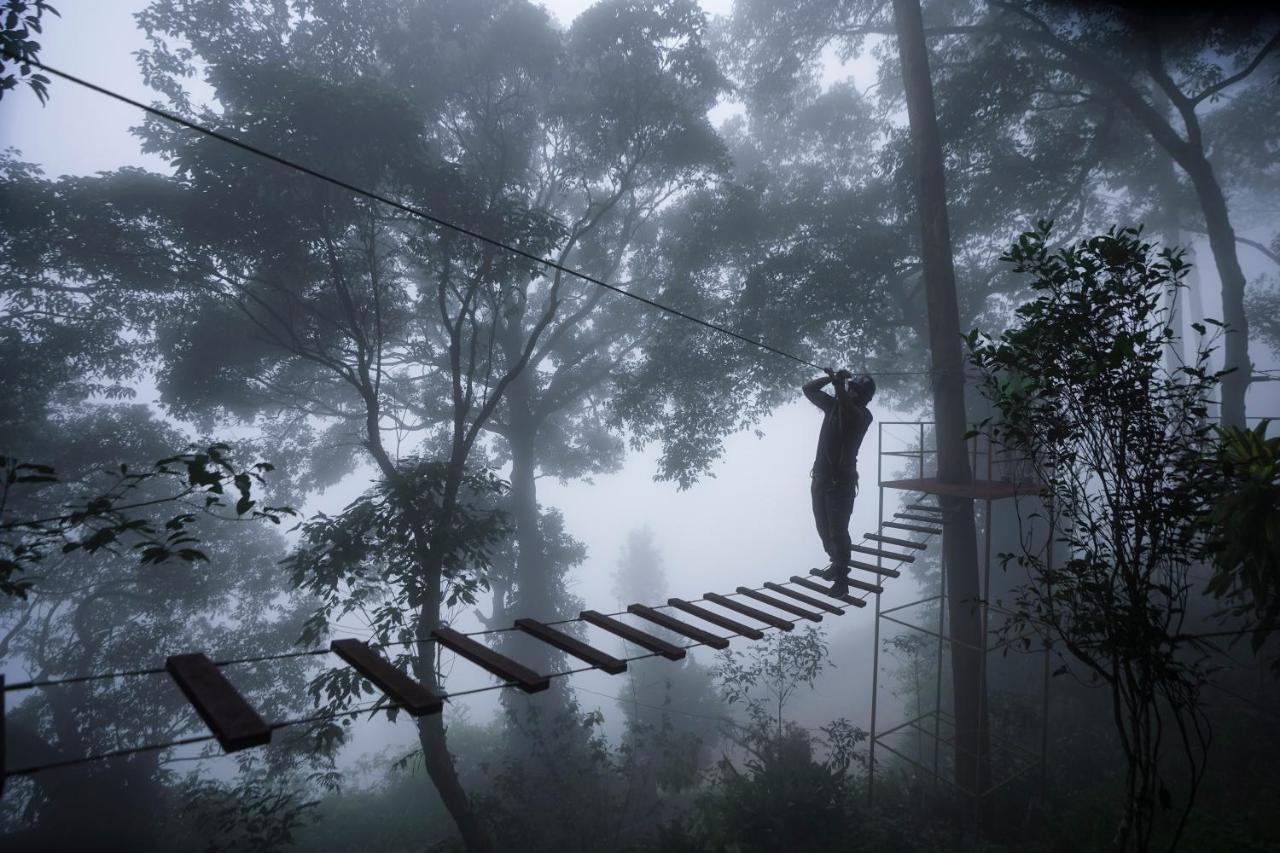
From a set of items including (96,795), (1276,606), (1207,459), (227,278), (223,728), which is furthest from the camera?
(96,795)

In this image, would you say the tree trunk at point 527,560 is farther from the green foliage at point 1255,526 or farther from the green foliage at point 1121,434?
the green foliage at point 1255,526

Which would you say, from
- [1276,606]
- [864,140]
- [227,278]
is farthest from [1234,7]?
[227,278]

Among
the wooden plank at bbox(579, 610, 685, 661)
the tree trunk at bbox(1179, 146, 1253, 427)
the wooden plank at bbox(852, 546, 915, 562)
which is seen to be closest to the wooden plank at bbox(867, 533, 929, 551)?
the wooden plank at bbox(852, 546, 915, 562)

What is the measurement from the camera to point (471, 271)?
9.27 meters

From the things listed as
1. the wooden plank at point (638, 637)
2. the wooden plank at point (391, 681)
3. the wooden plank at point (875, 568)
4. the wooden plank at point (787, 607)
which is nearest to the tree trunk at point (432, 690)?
the wooden plank at point (638, 637)

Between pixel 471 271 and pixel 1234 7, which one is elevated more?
pixel 1234 7

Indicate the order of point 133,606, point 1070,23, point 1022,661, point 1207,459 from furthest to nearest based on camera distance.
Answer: point 133,606 < point 1022,661 < point 1070,23 < point 1207,459

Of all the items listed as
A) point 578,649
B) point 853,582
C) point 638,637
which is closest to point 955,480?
point 853,582

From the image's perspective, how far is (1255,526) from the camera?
4691mm

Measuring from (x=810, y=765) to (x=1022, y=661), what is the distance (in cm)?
756

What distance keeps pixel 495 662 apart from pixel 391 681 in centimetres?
63

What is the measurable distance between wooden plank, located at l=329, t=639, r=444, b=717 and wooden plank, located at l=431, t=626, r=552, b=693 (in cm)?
33

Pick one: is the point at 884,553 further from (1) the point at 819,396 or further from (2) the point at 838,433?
(1) the point at 819,396

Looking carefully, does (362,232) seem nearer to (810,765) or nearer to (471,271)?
(471,271)
